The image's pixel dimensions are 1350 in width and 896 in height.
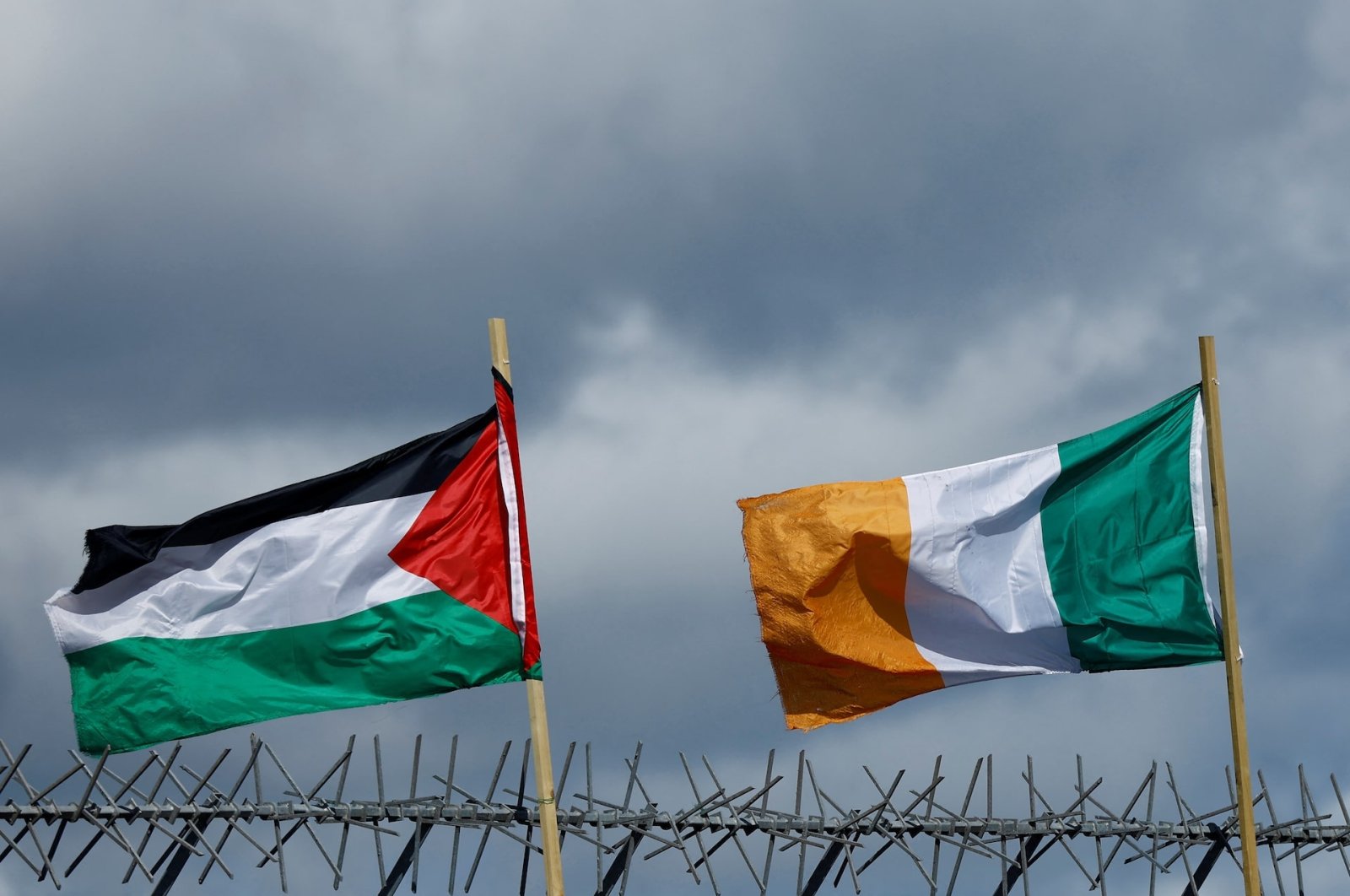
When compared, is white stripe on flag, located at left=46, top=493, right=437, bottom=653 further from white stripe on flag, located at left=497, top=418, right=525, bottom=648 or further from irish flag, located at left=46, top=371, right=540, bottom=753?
white stripe on flag, located at left=497, top=418, right=525, bottom=648

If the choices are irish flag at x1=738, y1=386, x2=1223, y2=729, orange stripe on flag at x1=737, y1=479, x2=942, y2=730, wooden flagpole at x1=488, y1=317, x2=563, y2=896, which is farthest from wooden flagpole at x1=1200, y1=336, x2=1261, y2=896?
wooden flagpole at x1=488, y1=317, x2=563, y2=896

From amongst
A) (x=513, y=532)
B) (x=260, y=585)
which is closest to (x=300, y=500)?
(x=260, y=585)

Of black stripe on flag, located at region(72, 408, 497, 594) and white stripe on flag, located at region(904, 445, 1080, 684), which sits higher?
black stripe on flag, located at region(72, 408, 497, 594)

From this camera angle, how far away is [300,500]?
22719 millimetres

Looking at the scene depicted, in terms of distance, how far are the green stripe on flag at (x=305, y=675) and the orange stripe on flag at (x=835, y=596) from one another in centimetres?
346

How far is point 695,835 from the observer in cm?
2489

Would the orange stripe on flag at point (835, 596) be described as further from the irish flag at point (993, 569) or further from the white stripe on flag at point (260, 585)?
the white stripe on flag at point (260, 585)

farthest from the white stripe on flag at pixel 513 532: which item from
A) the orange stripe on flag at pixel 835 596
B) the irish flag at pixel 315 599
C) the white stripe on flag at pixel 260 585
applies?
the orange stripe on flag at pixel 835 596

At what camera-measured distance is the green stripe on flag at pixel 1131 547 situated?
23.9 m

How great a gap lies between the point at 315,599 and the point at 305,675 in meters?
0.86

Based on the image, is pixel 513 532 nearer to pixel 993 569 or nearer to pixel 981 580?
pixel 981 580

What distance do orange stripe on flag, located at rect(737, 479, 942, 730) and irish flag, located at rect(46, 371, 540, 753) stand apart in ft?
10.6

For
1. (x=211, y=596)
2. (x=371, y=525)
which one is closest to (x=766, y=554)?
(x=371, y=525)

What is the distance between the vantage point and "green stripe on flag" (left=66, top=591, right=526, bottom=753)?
2214 centimetres
